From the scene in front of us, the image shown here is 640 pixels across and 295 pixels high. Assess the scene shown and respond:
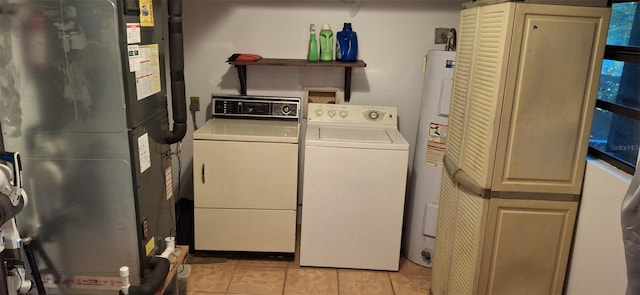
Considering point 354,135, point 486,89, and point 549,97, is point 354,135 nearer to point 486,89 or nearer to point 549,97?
point 486,89

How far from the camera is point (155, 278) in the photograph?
200 cm

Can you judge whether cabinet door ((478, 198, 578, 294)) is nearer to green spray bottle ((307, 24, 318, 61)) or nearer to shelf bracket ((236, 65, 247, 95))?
green spray bottle ((307, 24, 318, 61))

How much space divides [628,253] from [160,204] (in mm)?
1813

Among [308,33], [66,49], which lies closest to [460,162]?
[308,33]

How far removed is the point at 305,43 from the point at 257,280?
1581mm

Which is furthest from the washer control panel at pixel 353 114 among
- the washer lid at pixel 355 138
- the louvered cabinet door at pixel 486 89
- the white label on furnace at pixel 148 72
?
the white label on furnace at pixel 148 72

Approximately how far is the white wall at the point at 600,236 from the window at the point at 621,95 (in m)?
0.08

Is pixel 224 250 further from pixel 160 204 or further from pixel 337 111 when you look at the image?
A: pixel 337 111

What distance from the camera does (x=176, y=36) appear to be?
208cm

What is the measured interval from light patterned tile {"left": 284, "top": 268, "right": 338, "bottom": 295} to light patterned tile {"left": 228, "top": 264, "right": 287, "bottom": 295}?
0.05 m

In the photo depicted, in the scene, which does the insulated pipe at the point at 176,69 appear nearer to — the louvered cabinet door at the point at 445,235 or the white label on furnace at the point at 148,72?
the white label on furnace at the point at 148,72

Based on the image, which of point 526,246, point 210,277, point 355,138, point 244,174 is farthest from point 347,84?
point 526,246

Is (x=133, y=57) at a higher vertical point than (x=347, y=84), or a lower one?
higher

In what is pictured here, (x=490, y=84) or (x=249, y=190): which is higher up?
(x=490, y=84)
